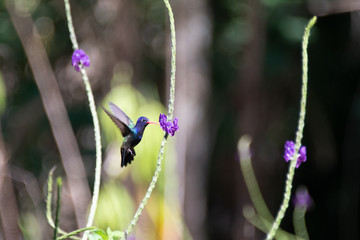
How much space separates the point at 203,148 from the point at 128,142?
255 centimetres

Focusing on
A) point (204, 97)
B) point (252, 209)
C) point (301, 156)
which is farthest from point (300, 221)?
point (204, 97)

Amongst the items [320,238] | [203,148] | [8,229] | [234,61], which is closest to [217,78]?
[234,61]

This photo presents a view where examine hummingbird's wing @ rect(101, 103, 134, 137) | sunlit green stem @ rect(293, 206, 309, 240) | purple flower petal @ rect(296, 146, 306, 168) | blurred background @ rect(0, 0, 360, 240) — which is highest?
blurred background @ rect(0, 0, 360, 240)

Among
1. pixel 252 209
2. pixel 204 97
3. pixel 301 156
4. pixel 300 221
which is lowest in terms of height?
pixel 301 156

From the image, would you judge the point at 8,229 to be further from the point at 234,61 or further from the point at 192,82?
the point at 234,61

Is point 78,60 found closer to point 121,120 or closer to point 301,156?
point 121,120

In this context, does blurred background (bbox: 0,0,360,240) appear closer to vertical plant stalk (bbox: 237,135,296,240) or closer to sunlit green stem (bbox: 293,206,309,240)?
vertical plant stalk (bbox: 237,135,296,240)

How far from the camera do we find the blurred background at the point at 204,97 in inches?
112

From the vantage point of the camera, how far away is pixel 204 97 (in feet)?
10.2

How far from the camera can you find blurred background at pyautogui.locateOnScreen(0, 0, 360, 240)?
112 inches

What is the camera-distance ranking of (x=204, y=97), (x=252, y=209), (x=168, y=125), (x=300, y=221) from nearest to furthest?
(x=168, y=125) < (x=300, y=221) < (x=252, y=209) < (x=204, y=97)

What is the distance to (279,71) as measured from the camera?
369 centimetres

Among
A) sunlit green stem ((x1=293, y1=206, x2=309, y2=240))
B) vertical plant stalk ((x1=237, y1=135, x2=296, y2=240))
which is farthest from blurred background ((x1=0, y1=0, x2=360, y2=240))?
sunlit green stem ((x1=293, y1=206, x2=309, y2=240))

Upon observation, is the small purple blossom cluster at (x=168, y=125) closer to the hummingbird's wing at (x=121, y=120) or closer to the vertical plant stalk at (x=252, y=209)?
the hummingbird's wing at (x=121, y=120)
